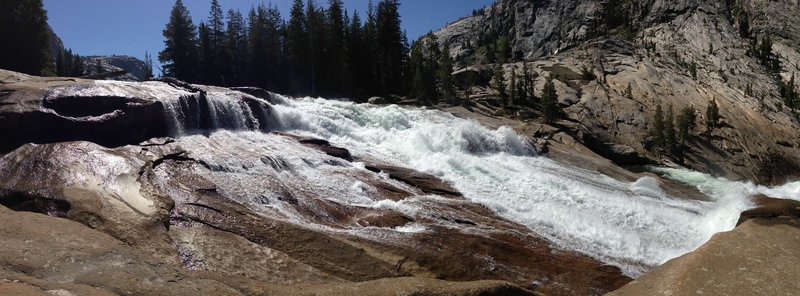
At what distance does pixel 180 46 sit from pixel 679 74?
6400 centimetres

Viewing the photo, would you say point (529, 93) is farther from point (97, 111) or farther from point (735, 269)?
point (735, 269)

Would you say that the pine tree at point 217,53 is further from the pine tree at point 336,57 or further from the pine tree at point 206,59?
the pine tree at point 336,57

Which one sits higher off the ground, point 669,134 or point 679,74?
point 679,74

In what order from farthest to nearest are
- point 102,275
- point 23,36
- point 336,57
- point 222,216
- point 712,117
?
point 336,57, point 712,117, point 23,36, point 222,216, point 102,275

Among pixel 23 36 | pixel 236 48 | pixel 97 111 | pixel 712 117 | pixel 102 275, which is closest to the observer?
pixel 102 275

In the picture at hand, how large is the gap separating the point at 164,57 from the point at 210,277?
221 ft

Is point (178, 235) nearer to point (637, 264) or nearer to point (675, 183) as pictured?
point (637, 264)

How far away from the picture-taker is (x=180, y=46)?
6625cm

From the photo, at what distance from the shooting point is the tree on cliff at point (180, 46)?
6569cm

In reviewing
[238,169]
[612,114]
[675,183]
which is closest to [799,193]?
[675,183]

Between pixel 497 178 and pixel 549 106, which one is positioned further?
pixel 549 106

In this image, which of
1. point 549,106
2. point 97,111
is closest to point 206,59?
point 549,106

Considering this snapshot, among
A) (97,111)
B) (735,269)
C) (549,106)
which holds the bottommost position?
(735,269)

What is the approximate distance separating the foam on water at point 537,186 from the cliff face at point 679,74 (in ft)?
23.5
